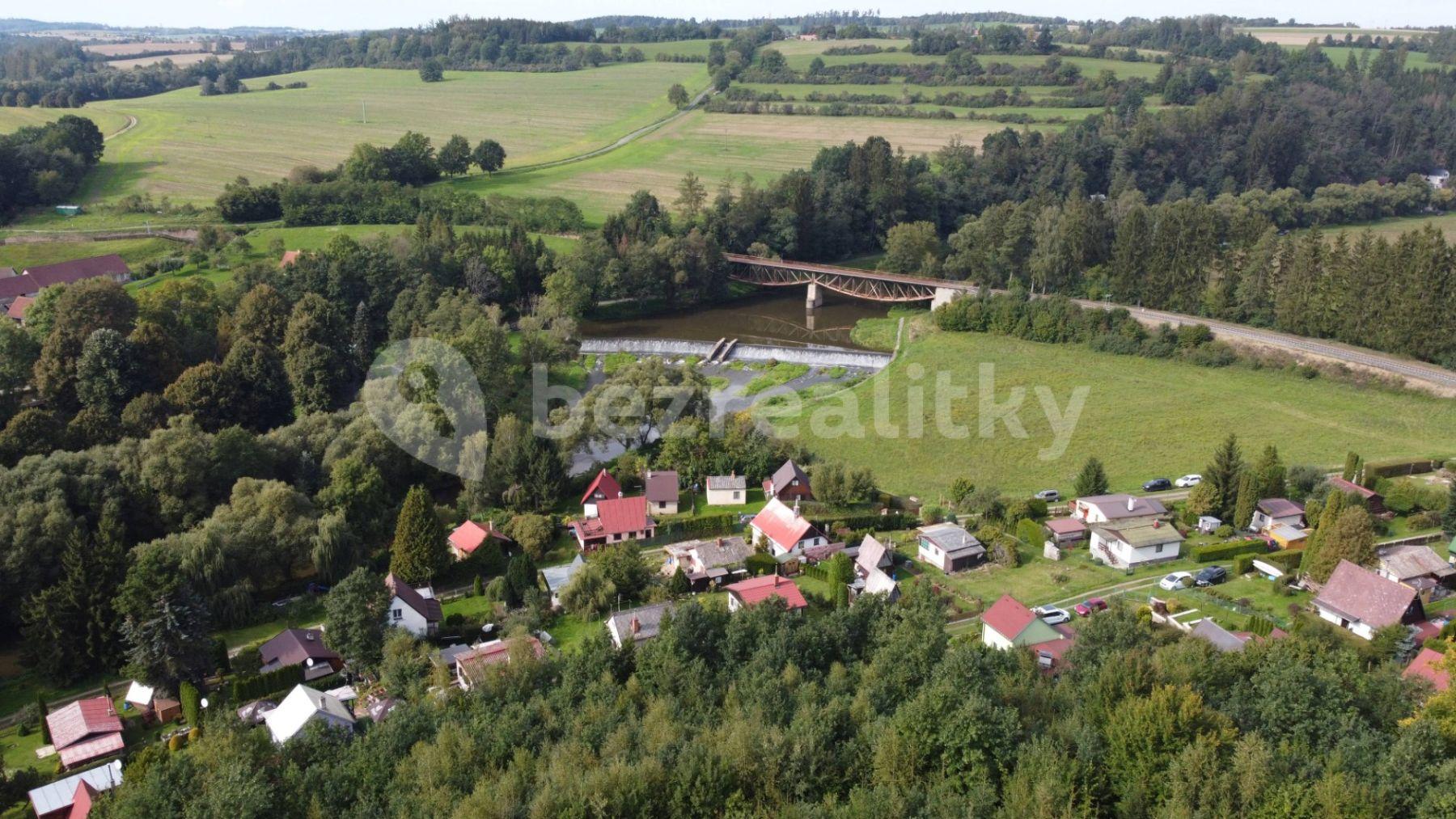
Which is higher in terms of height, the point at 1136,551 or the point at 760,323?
the point at 1136,551

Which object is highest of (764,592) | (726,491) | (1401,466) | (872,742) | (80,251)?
(80,251)

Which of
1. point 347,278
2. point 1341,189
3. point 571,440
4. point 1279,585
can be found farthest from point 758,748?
point 1341,189

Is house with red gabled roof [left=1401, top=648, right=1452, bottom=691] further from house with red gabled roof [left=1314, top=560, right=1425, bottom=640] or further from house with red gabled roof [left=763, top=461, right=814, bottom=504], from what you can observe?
house with red gabled roof [left=763, top=461, right=814, bottom=504]

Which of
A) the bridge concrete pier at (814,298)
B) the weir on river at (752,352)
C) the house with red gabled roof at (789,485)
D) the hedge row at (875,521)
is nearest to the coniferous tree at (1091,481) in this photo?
the hedge row at (875,521)

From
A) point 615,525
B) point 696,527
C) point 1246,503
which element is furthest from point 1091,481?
point 615,525

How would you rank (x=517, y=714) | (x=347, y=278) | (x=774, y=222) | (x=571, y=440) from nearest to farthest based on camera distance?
(x=517, y=714) < (x=571, y=440) < (x=347, y=278) < (x=774, y=222)

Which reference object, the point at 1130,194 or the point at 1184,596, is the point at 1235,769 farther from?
the point at 1130,194

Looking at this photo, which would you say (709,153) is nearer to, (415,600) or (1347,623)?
(415,600)

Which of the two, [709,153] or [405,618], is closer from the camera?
[405,618]
